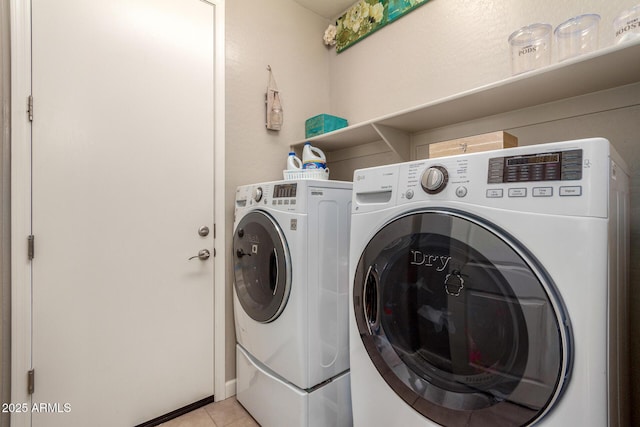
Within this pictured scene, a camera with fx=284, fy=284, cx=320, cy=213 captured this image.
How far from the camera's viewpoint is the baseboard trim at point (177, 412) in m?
1.51

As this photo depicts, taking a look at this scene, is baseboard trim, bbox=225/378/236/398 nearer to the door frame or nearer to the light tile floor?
the light tile floor

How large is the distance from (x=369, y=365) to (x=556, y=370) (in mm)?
524

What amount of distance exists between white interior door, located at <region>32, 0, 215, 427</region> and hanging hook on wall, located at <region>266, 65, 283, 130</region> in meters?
0.38

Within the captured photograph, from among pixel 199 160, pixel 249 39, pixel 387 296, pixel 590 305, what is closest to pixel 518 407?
pixel 590 305

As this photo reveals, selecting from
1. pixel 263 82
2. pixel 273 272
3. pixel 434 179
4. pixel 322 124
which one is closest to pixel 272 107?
pixel 263 82

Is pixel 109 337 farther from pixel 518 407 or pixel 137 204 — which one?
pixel 518 407

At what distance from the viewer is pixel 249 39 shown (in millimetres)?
1904

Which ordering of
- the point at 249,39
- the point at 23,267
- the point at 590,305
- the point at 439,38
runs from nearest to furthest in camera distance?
the point at 590,305
the point at 23,267
the point at 439,38
the point at 249,39

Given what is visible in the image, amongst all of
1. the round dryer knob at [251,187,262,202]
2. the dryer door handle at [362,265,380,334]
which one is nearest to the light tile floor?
the dryer door handle at [362,265,380,334]

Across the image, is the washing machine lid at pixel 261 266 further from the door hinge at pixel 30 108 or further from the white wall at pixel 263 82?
the door hinge at pixel 30 108

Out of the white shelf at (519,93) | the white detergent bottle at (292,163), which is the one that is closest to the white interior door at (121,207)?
the white detergent bottle at (292,163)

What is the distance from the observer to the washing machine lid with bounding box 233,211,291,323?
50.8 inches

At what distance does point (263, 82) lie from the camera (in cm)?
196

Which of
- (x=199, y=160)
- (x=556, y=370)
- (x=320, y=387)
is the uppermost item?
(x=199, y=160)
